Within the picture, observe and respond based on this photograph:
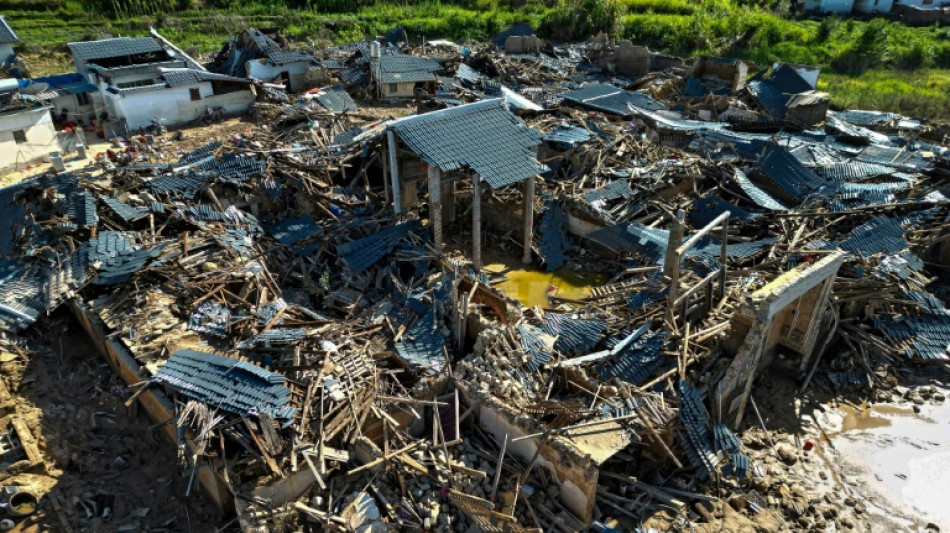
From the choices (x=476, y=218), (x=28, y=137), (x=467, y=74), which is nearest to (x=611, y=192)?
(x=476, y=218)

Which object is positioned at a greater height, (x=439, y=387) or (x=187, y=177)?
(x=187, y=177)

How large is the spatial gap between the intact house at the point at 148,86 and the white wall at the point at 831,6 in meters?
50.6

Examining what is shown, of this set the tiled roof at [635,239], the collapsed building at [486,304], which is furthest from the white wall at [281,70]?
the tiled roof at [635,239]

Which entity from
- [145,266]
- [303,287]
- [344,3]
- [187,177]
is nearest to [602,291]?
[303,287]

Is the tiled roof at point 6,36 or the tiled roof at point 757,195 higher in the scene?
the tiled roof at point 6,36

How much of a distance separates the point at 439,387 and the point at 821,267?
28.6 ft

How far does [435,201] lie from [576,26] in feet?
121

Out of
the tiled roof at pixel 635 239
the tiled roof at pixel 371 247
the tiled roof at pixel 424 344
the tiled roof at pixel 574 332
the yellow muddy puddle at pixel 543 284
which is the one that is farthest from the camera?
the yellow muddy puddle at pixel 543 284

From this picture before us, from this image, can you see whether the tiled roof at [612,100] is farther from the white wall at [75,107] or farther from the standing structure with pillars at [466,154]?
the white wall at [75,107]

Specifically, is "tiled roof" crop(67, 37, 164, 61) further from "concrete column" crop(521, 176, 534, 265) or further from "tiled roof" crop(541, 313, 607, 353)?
"tiled roof" crop(541, 313, 607, 353)

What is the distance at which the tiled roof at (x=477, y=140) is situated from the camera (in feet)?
56.3

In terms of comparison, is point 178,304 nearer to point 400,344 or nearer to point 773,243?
point 400,344

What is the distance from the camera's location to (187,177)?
20391 millimetres

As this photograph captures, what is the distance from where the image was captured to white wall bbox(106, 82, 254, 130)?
28625mm
